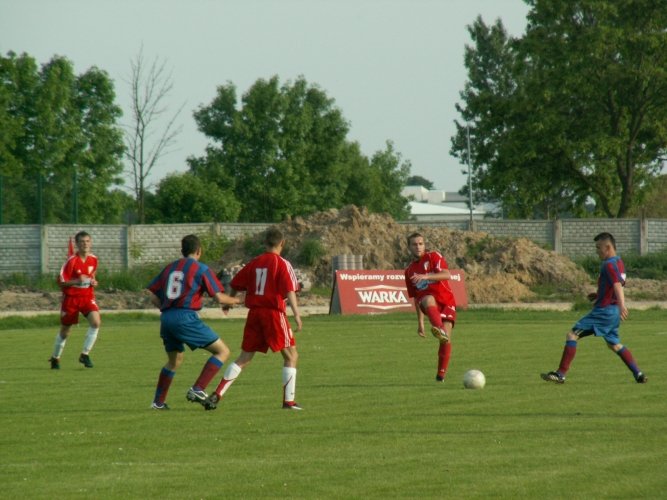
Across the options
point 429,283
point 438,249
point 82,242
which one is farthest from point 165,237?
point 429,283

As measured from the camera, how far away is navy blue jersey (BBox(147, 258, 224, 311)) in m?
12.1

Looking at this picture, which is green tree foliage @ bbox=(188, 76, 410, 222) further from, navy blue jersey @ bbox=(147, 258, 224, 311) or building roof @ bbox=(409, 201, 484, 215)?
navy blue jersey @ bbox=(147, 258, 224, 311)

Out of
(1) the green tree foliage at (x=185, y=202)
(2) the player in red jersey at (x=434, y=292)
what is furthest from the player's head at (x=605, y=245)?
(1) the green tree foliage at (x=185, y=202)

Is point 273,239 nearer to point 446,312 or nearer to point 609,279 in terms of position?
point 446,312

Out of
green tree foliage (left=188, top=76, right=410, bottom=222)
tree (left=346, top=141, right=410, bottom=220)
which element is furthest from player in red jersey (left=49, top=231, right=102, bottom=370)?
tree (left=346, top=141, right=410, bottom=220)

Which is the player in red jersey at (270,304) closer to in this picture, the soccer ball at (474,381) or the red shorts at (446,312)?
the soccer ball at (474,381)

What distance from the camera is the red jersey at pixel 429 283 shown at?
15203mm

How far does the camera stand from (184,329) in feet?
40.0

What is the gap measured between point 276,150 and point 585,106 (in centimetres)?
2622

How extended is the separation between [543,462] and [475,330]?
1828 centimetres

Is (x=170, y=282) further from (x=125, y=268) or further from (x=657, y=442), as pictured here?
(x=125, y=268)

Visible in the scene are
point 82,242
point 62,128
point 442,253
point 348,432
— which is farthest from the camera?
point 62,128

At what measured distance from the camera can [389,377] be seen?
15.6 metres

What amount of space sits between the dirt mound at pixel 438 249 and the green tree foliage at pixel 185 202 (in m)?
17.5
